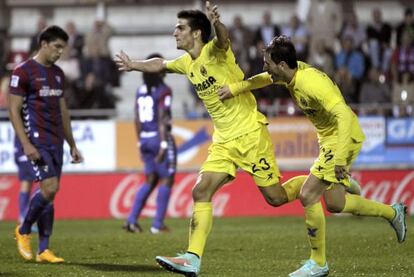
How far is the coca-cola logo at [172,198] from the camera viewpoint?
808 inches

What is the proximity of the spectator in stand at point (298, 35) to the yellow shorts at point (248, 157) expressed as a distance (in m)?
13.5

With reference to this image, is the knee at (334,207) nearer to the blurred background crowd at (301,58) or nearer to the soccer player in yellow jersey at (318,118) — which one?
the soccer player in yellow jersey at (318,118)

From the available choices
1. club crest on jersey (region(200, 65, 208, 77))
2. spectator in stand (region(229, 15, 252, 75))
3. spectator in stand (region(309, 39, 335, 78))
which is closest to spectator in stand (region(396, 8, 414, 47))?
spectator in stand (region(309, 39, 335, 78))

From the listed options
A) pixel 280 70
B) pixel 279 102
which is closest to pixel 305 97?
pixel 280 70

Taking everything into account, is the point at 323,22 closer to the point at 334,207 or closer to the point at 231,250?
the point at 231,250

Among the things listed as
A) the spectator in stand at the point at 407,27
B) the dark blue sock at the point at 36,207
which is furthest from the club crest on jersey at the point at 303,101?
the spectator in stand at the point at 407,27

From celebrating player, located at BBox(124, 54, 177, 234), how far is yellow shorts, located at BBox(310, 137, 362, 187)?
19.8ft

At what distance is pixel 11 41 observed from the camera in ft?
91.1

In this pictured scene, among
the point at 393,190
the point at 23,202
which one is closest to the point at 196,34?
the point at 23,202

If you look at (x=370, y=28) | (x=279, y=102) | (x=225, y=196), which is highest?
(x=370, y=28)

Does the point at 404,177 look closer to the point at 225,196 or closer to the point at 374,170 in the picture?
the point at 374,170

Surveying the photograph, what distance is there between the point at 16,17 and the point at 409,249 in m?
18.3

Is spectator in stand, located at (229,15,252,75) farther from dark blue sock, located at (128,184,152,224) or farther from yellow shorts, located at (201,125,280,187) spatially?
yellow shorts, located at (201,125,280,187)

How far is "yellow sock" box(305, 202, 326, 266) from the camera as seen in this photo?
998 centimetres
